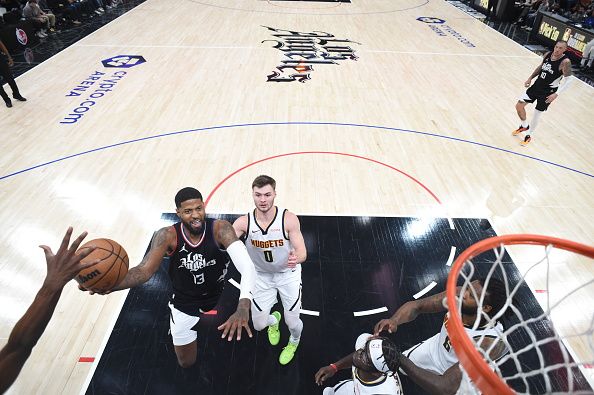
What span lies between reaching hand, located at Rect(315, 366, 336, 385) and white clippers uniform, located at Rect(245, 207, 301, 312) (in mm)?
523

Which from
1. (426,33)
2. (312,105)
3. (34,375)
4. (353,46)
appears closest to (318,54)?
(353,46)

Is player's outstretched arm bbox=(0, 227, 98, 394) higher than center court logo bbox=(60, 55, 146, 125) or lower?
higher

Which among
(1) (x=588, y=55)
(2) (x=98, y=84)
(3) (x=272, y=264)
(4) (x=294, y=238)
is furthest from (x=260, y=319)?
(1) (x=588, y=55)

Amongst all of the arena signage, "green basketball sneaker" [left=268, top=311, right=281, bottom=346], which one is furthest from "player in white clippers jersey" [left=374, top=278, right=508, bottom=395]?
the arena signage

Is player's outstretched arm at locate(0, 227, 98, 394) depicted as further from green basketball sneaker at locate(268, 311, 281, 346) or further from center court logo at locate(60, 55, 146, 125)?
center court logo at locate(60, 55, 146, 125)

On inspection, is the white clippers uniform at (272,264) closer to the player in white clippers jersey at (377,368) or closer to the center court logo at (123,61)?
the player in white clippers jersey at (377,368)

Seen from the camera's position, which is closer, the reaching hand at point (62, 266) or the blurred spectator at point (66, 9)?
the reaching hand at point (62, 266)

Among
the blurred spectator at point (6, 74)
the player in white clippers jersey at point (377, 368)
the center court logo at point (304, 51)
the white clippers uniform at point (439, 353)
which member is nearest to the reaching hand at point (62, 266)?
the player in white clippers jersey at point (377, 368)

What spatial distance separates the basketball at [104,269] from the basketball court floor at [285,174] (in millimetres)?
1168

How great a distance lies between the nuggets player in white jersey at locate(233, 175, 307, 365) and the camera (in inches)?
124

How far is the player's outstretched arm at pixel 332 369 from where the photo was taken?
3.07 m

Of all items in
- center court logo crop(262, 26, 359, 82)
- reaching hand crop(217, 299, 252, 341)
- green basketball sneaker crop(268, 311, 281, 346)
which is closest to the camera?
reaching hand crop(217, 299, 252, 341)

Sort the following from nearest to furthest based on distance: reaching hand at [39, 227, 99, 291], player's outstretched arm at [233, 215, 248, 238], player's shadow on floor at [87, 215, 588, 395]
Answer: reaching hand at [39, 227, 99, 291] < player's outstretched arm at [233, 215, 248, 238] < player's shadow on floor at [87, 215, 588, 395]

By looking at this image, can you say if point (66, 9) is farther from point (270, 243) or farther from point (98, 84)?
point (270, 243)
